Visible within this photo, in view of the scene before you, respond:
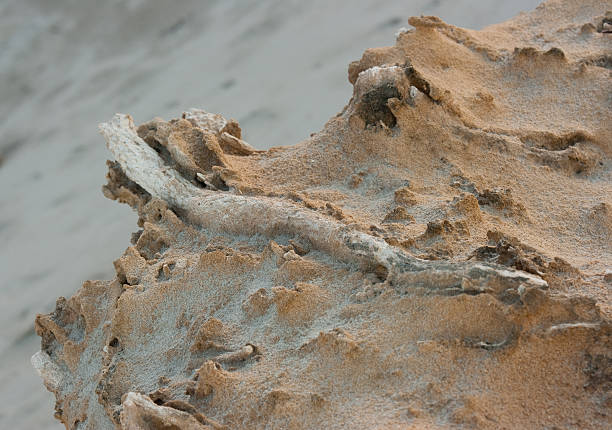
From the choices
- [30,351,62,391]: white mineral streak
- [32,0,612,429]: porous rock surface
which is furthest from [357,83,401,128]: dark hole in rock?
[30,351,62,391]: white mineral streak

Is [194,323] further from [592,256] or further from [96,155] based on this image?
[96,155]

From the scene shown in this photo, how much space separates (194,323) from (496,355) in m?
0.30

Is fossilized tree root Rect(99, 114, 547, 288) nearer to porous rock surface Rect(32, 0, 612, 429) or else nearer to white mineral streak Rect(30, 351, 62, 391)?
porous rock surface Rect(32, 0, 612, 429)

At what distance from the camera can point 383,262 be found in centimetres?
66

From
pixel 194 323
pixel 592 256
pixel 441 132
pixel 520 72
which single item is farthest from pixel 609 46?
pixel 194 323

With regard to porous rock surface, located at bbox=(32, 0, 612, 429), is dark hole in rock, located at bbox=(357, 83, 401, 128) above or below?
above

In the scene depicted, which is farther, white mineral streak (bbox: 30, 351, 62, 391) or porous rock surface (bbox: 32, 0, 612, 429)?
white mineral streak (bbox: 30, 351, 62, 391)

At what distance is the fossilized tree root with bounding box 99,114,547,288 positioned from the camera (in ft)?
2.06

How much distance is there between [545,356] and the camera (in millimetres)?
576

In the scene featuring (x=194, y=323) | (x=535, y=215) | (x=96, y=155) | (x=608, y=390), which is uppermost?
(x=96, y=155)

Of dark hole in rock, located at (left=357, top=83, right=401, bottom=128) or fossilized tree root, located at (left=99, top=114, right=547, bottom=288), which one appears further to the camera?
dark hole in rock, located at (left=357, top=83, right=401, bottom=128)

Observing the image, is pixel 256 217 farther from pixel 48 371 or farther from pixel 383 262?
pixel 48 371

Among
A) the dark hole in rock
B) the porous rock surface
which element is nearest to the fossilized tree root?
the porous rock surface

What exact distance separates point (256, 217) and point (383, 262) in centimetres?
18
